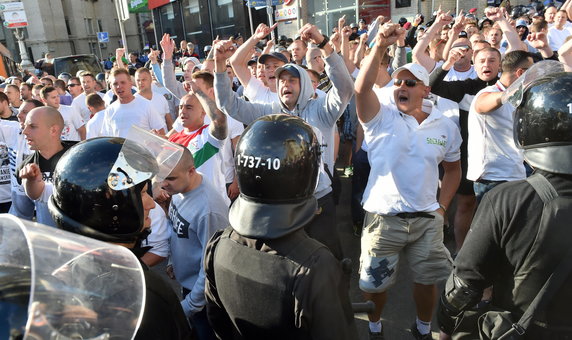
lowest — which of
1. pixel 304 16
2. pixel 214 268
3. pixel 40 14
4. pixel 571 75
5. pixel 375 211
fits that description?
pixel 375 211

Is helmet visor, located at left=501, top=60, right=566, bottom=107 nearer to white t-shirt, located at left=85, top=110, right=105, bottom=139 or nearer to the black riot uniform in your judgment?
the black riot uniform

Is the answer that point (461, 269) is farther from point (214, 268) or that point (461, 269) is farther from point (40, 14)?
point (40, 14)

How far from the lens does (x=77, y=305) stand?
2.80 ft

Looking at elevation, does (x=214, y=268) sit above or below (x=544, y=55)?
below

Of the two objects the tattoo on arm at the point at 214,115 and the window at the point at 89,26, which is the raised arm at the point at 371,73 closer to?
the tattoo on arm at the point at 214,115

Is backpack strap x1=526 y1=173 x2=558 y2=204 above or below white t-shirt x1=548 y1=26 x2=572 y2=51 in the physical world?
below

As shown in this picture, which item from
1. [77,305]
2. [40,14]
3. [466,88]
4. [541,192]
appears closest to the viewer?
[77,305]

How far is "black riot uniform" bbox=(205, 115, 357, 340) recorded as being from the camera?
52.6 inches

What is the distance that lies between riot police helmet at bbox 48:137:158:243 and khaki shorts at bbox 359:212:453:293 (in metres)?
1.73

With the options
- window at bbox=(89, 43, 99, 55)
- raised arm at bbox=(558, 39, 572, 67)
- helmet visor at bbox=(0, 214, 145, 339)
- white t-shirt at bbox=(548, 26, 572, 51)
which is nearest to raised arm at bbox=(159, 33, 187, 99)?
raised arm at bbox=(558, 39, 572, 67)

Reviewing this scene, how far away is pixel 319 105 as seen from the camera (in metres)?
3.33

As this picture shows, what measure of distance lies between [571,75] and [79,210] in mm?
1983

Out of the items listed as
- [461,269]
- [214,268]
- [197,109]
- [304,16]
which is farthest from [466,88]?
[304,16]

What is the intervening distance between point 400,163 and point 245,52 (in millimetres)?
2004
